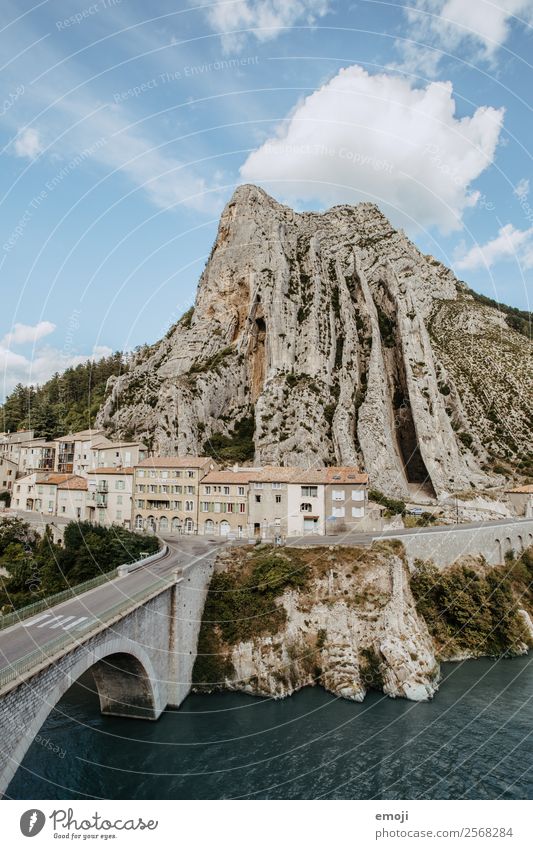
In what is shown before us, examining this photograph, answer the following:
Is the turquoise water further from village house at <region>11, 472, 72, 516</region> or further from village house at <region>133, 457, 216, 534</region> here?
village house at <region>11, 472, 72, 516</region>

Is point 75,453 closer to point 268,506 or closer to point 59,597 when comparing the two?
point 268,506

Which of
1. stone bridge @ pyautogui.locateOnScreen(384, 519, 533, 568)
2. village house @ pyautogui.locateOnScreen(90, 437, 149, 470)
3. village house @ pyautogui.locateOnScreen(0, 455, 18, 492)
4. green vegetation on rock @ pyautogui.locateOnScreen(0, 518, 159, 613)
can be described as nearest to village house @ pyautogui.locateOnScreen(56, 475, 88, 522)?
Result: village house @ pyautogui.locateOnScreen(90, 437, 149, 470)

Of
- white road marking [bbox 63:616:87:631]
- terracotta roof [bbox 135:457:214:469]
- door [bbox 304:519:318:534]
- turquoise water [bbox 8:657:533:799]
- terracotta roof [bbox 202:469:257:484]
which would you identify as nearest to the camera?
white road marking [bbox 63:616:87:631]

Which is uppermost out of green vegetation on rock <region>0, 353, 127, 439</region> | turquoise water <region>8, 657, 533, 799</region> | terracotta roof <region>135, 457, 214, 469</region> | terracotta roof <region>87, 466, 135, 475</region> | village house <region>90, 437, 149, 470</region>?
green vegetation on rock <region>0, 353, 127, 439</region>

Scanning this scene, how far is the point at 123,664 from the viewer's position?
24.3 meters

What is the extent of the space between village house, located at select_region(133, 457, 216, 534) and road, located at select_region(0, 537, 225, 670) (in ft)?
45.8

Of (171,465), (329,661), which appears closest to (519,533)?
(329,661)

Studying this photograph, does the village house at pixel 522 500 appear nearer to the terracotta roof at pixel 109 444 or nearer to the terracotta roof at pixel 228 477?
the terracotta roof at pixel 228 477

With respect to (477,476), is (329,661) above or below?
below

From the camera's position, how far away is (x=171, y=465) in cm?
5044

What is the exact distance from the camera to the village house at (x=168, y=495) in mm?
48906

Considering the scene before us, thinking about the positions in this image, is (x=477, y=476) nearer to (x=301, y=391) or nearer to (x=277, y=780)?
(x=301, y=391)

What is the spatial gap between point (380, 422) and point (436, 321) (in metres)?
59.9

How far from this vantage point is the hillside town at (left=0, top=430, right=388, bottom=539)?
1786 inches
